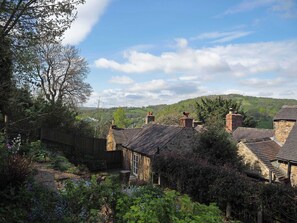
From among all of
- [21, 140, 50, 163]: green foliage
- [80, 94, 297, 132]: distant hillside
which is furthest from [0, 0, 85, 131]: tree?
[80, 94, 297, 132]: distant hillside

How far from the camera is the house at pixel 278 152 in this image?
1585cm

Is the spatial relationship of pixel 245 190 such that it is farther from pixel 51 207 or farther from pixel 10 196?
pixel 10 196

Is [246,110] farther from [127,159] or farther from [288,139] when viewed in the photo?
[288,139]

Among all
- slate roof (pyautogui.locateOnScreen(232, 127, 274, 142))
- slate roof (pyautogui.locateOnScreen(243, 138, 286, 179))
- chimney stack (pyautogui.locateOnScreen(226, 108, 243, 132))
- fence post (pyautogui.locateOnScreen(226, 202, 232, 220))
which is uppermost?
chimney stack (pyautogui.locateOnScreen(226, 108, 243, 132))

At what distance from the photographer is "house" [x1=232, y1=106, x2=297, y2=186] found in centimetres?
1585

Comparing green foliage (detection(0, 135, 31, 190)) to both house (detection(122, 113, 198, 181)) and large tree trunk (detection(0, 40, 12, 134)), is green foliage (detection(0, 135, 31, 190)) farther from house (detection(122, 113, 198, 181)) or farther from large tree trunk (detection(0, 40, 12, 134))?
house (detection(122, 113, 198, 181))

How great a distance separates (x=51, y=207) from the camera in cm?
558

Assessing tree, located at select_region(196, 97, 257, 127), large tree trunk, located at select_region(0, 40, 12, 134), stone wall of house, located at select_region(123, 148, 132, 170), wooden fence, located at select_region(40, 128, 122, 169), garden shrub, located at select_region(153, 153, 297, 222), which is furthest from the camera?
tree, located at select_region(196, 97, 257, 127)

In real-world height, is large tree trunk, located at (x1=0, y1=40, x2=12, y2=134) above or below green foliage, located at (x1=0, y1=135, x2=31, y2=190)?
above

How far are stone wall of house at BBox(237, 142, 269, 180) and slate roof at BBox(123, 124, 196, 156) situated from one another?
401 centimetres

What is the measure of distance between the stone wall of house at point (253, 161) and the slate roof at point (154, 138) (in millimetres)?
4005

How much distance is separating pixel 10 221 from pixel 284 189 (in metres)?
8.70

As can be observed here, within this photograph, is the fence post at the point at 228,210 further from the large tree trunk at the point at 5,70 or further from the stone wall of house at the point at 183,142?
the large tree trunk at the point at 5,70

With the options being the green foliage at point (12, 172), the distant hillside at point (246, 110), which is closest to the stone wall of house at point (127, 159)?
the distant hillside at point (246, 110)
